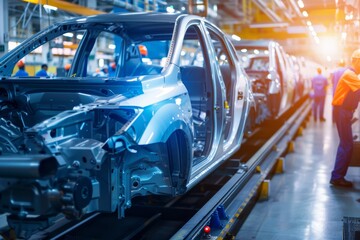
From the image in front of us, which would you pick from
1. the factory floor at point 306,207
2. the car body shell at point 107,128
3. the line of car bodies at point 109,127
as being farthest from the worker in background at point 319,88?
the car body shell at point 107,128

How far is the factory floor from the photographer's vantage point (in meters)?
4.58

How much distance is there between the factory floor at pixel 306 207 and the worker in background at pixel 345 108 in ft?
0.77

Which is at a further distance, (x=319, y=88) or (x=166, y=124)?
(x=319, y=88)

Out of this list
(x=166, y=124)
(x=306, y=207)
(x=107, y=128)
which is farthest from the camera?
(x=306, y=207)

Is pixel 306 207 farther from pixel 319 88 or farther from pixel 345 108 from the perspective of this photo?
pixel 319 88

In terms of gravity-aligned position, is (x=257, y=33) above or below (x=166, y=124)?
above

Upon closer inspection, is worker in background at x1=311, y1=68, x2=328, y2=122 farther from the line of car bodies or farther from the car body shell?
the car body shell

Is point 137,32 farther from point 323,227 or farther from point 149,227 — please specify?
point 323,227

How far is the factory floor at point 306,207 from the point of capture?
4578mm

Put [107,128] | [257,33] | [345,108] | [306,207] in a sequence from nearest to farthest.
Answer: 1. [107,128]
2. [306,207]
3. [345,108]
4. [257,33]

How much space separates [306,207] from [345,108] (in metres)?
1.41

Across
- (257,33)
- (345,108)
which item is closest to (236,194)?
(345,108)

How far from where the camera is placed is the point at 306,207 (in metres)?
5.49

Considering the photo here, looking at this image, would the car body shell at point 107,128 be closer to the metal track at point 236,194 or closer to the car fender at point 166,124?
the car fender at point 166,124
